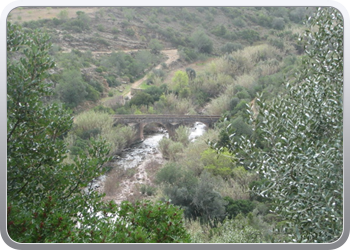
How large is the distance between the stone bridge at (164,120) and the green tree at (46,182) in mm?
7209

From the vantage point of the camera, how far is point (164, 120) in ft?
42.3

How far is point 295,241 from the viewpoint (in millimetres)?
3514

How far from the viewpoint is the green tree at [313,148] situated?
10.9 feet

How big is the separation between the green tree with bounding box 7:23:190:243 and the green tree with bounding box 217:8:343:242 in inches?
41.8

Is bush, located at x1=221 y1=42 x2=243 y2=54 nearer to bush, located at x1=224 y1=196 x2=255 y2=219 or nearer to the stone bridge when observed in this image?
the stone bridge

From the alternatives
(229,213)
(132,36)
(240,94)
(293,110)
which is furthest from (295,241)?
(132,36)

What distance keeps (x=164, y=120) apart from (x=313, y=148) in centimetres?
961

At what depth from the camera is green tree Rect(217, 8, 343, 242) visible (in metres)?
3.31

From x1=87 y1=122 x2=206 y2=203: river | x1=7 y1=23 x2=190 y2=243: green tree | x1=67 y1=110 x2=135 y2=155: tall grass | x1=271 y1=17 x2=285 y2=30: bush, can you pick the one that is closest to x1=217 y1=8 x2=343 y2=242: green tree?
x1=7 y1=23 x2=190 y2=243: green tree

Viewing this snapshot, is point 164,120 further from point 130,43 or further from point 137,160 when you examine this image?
point 130,43

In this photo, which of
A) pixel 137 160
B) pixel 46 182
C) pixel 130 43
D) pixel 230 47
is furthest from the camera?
pixel 230 47

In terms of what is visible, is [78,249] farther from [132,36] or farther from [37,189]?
[132,36]

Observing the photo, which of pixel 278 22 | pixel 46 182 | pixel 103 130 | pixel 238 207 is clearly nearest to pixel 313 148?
pixel 46 182

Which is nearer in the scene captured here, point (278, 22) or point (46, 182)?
point (46, 182)
